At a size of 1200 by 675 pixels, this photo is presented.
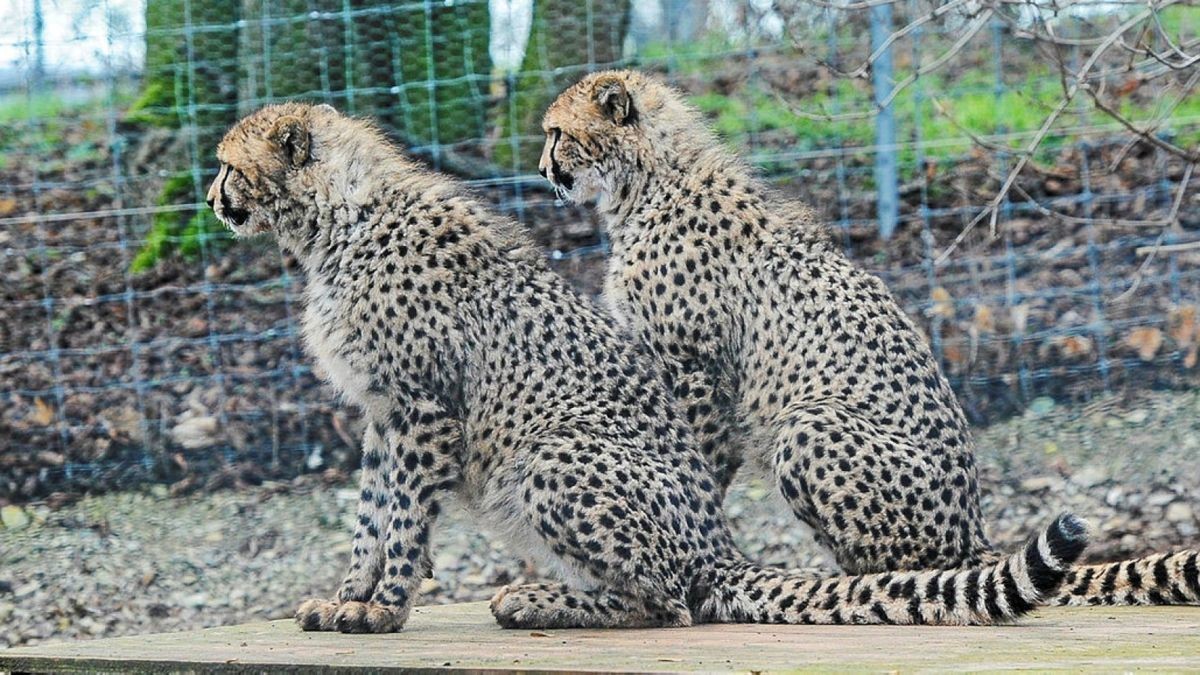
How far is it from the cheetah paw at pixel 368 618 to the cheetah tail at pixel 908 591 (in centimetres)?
80

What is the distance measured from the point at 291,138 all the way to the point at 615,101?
3.68 feet

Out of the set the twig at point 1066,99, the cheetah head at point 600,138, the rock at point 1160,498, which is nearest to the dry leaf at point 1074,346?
the rock at point 1160,498

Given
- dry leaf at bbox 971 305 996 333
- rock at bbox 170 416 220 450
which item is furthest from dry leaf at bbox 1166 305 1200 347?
rock at bbox 170 416 220 450

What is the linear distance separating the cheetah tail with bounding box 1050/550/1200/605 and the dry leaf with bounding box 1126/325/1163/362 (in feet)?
11.4

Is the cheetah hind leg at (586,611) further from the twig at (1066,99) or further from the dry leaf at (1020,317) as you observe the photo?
the dry leaf at (1020,317)

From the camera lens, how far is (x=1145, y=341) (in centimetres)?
779

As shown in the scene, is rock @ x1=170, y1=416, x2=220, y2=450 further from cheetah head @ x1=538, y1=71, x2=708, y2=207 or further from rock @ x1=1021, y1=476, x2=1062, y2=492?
rock @ x1=1021, y1=476, x2=1062, y2=492

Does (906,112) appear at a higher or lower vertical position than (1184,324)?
higher

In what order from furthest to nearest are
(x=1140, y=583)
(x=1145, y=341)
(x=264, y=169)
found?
(x=1145, y=341) < (x=264, y=169) < (x=1140, y=583)

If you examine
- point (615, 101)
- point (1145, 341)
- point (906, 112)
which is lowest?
point (1145, 341)

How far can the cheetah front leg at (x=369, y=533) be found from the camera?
428 cm

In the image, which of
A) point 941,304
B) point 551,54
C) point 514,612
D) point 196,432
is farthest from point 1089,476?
point 196,432

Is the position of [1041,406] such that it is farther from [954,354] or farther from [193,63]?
[193,63]

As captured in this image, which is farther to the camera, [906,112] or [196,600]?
[906,112]
